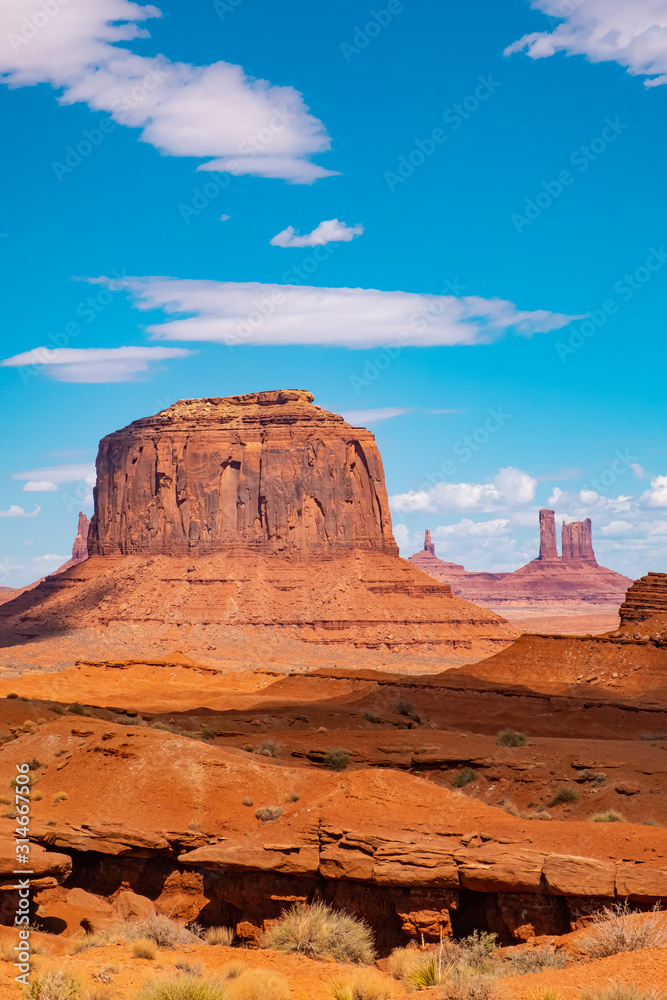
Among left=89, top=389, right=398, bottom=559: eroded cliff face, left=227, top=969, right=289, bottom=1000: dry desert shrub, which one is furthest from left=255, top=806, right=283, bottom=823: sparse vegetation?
left=89, top=389, right=398, bottom=559: eroded cliff face

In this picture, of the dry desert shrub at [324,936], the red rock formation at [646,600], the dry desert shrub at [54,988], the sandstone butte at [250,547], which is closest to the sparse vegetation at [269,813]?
the dry desert shrub at [324,936]

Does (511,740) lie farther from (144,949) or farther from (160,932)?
(144,949)

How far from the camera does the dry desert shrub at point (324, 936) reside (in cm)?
1165

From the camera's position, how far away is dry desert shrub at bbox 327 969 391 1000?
32.1ft

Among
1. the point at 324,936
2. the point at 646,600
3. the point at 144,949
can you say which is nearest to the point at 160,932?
the point at 144,949

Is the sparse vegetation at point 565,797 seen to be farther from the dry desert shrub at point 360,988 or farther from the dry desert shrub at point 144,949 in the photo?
the dry desert shrub at point 144,949

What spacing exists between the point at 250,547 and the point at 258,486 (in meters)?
6.44

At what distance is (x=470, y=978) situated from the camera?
9148mm

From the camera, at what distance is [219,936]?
42.0 feet

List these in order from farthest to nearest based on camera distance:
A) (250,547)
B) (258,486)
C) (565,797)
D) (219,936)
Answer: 1. (258,486)
2. (250,547)
3. (565,797)
4. (219,936)

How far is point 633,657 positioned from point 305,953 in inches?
1321

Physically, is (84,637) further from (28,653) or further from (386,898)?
(386,898)

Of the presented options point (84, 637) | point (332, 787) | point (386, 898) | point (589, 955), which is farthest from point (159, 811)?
point (84, 637)

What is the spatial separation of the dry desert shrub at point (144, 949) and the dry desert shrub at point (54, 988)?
165 cm
